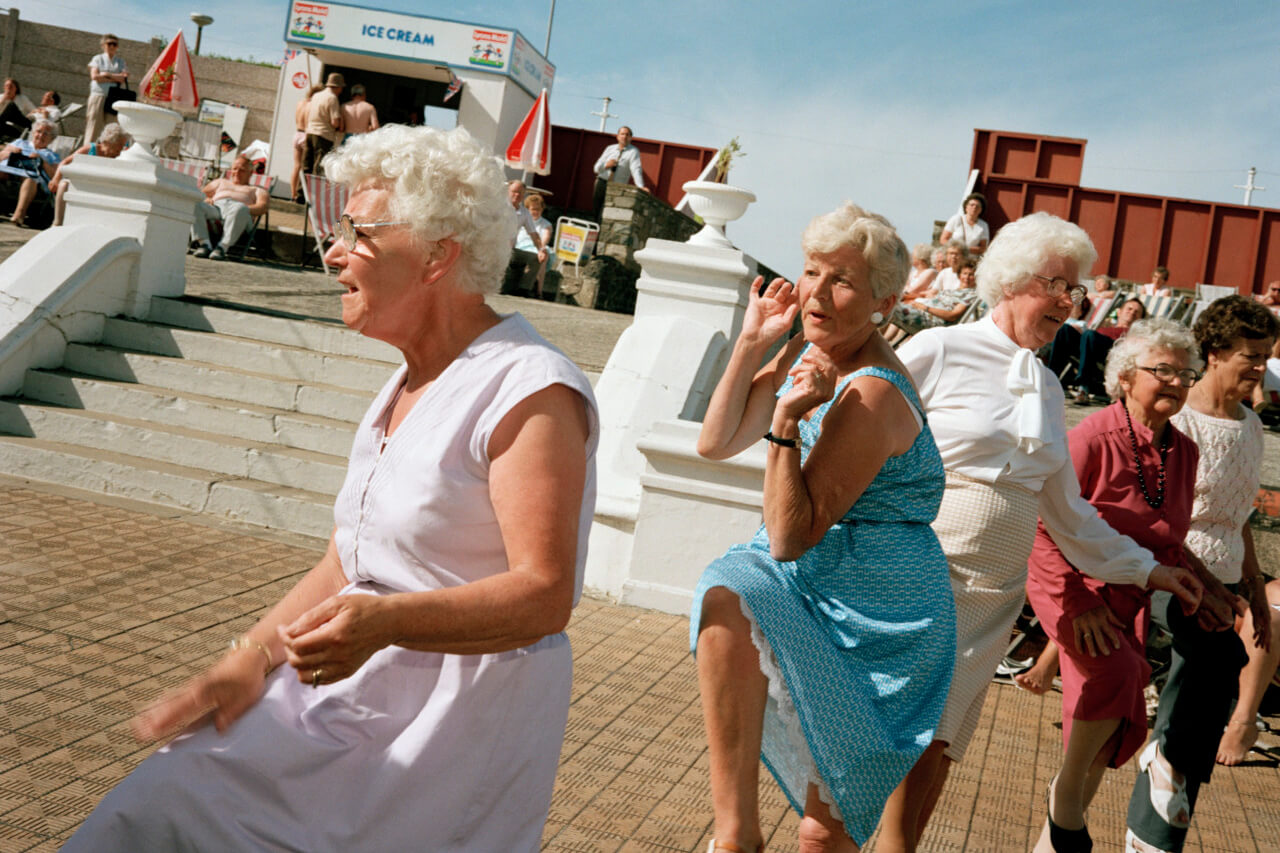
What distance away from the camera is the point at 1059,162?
21.3 metres

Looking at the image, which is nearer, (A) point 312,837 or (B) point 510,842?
(A) point 312,837

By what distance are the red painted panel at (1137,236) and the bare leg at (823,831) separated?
20209mm

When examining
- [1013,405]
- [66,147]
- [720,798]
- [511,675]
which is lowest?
[720,798]

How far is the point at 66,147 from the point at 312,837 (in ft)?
61.2

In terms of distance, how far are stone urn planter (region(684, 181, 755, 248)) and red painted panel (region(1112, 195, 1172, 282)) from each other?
51.2 feet

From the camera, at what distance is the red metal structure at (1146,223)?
792 inches

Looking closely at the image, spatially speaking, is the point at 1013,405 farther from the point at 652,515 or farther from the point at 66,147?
the point at 66,147

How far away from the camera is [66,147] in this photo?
57.2ft

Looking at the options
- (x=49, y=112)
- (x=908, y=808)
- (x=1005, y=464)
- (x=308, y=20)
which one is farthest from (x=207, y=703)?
(x=308, y=20)

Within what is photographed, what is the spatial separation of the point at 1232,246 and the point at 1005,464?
20044 millimetres

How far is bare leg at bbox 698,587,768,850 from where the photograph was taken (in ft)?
8.20

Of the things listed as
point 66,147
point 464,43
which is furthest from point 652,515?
point 464,43

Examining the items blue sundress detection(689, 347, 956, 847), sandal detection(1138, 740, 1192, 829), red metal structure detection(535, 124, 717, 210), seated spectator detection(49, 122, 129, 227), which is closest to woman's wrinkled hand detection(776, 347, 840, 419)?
blue sundress detection(689, 347, 956, 847)

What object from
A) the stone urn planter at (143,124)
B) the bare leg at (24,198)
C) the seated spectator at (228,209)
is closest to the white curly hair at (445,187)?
the stone urn planter at (143,124)
